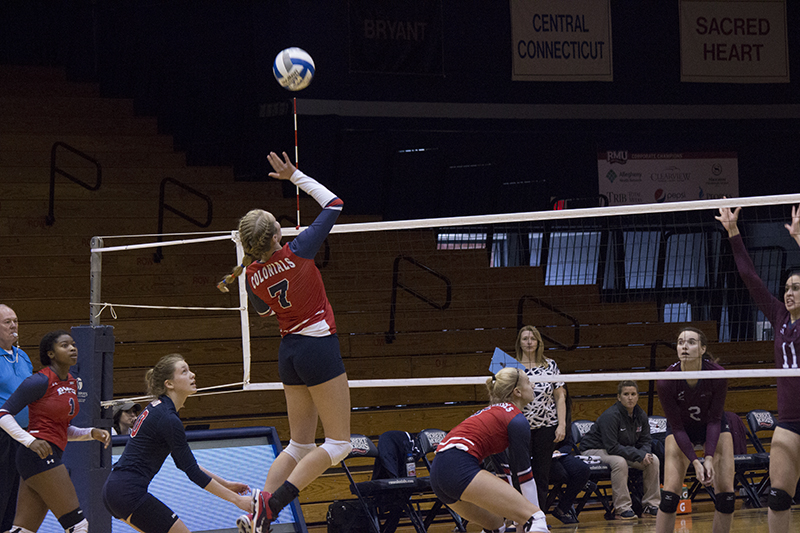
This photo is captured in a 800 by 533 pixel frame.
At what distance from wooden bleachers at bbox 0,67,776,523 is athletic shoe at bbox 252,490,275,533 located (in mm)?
4327

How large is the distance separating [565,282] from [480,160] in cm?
265

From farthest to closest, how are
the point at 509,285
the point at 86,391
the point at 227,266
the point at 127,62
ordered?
the point at 127,62
the point at 509,285
the point at 227,266
the point at 86,391

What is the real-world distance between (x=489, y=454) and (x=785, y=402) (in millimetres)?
1969

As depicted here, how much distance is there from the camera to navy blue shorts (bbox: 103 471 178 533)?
5180mm

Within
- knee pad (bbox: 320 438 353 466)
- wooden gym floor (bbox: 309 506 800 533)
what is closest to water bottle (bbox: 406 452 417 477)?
wooden gym floor (bbox: 309 506 800 533)

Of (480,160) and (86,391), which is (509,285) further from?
(86,391)

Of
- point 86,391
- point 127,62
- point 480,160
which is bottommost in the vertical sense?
point 86,391

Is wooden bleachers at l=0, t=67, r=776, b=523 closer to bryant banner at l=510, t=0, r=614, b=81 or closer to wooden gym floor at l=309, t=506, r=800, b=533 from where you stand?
wooden gym floor at l=309, t=506, r=800, b=533

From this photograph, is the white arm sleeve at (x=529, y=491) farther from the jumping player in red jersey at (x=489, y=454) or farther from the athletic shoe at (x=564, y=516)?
the athletic shoe at (x=564, y=516)

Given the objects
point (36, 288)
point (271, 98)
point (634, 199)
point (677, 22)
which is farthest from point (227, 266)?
point (677, 22)

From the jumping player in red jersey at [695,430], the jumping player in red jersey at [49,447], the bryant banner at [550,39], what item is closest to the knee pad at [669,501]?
the jumping player in red jersey at [695,430]

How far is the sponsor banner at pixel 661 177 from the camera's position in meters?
14.8

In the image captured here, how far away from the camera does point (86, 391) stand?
6.57 meters

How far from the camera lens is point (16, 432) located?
6281 mm
